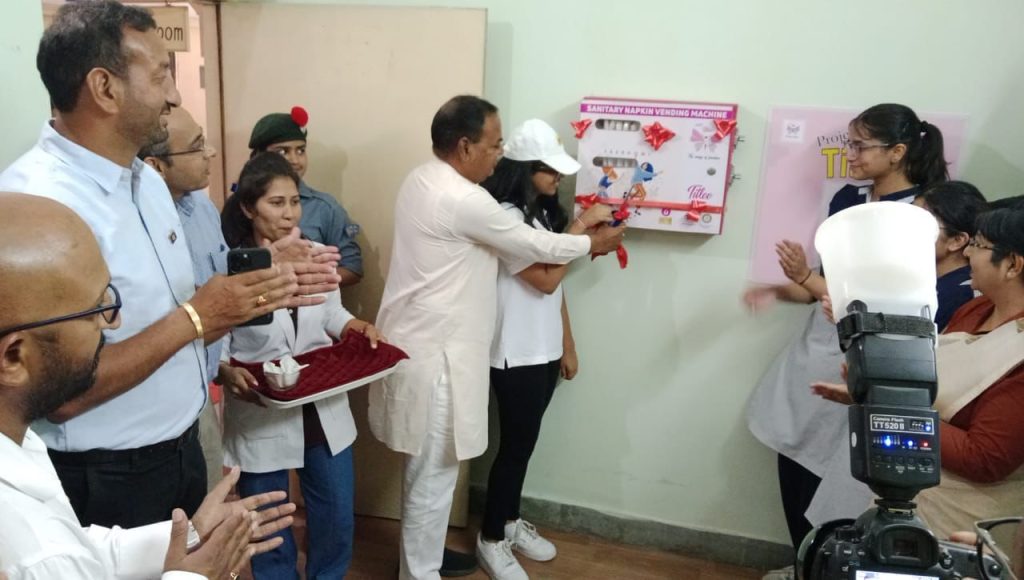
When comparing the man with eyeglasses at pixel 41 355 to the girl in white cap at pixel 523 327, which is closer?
the man with eyeglasses at pixel 41 355

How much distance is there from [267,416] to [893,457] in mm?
1492

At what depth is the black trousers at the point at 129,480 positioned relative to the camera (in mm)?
1234

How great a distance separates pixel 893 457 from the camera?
0.90 metres

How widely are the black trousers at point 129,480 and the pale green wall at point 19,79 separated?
67 centimetres

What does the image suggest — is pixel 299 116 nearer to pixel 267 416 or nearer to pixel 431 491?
pixel 267 416

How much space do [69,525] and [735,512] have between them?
223cm

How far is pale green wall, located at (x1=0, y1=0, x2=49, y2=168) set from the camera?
1393 mm

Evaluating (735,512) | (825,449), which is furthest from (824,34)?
(735,512)

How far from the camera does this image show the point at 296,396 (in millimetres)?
1710

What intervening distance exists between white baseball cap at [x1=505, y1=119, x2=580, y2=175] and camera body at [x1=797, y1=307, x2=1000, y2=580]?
51.8 inches

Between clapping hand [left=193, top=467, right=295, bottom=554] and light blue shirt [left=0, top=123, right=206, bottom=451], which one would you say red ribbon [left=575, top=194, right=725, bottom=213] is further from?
clapping hand [left=193, top=467, right=295, bottom=554]

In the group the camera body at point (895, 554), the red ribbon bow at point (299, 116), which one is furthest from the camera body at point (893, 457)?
the red ribbon bow at point (299, 116)

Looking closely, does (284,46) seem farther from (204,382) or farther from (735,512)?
(735,512)

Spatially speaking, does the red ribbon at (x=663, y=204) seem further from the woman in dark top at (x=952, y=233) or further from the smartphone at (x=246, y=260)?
the smartphone at (x=246, y=260)
